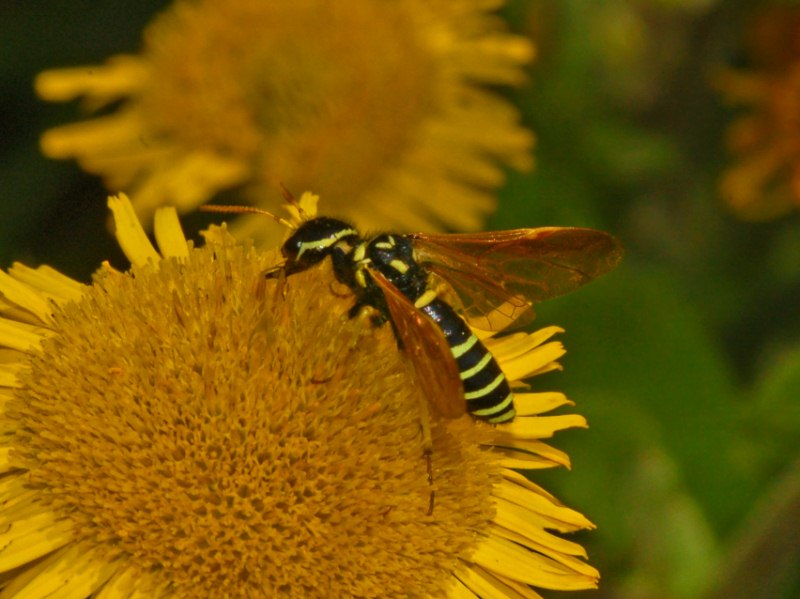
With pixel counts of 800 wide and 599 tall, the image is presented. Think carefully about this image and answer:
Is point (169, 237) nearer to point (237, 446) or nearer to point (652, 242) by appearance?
point (237, 446)

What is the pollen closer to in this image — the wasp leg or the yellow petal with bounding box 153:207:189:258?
the wasp leg

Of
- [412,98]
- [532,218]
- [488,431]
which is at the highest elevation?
[412,98]

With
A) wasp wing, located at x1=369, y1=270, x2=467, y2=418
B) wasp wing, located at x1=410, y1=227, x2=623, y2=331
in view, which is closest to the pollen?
wasp wing, located at x1=369, y1=270, x2=467, y2=418

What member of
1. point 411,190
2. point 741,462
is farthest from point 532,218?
point 741,462

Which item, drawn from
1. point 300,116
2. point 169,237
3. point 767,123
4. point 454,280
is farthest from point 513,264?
point 767,123

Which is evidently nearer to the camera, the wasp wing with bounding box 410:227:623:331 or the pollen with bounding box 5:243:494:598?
the pollen with bounding box 5:243:494:598

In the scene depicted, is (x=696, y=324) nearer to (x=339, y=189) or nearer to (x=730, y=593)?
(x=730, y=593)

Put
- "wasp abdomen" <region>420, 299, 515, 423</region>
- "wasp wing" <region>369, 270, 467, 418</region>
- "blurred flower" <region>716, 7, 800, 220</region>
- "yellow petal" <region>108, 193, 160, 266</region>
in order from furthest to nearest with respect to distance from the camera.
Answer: "blurred flower" <region>716, 7, 800, 220</region>
"yellow petal" <region>108, 193, 160, 266</region>
"wasp abdomen" <region>420, 299, 515, 423</region>
"wasp wing" <region>369, 270, 467, 418</region>

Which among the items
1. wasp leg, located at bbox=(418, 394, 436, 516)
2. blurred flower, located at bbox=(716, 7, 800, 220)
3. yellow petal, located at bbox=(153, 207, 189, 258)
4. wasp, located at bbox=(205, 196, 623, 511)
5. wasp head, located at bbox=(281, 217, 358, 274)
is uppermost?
blurred flower, located at bbox=(716, 7, 800, 220)
